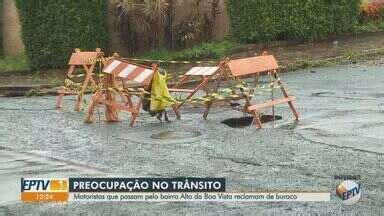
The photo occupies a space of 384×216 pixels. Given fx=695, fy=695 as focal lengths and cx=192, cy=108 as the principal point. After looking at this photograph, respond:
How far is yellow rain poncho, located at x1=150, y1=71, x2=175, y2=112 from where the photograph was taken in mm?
10148

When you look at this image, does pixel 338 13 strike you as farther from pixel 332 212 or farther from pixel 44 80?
pixel 332 212

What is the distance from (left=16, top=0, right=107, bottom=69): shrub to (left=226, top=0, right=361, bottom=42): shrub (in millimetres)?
3857

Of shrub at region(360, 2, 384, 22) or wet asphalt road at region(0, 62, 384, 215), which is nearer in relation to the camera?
wet asphalt road at region(0, 62, 384, 215)

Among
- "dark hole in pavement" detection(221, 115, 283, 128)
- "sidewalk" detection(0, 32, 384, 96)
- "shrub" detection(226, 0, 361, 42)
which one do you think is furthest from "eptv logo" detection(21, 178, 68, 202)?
"shrub" detection(226, 0, 361, 42)

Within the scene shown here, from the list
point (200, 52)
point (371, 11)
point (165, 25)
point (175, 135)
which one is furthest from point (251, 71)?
point (371, 11)

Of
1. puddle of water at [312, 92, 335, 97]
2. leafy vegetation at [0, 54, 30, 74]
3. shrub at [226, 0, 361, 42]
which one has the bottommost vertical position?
leafy vegetation at [0, 54, 30, 74]

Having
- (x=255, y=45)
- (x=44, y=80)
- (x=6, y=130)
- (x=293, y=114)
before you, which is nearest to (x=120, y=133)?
(x=6, y=130)

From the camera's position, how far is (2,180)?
7.10 m

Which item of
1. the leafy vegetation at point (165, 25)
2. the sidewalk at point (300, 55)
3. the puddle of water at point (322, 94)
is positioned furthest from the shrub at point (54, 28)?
the puddle of water at point (322, 94)

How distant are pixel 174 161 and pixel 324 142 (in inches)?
75.9

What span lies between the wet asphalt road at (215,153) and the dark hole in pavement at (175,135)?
0.05ft

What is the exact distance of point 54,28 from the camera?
17906 mm

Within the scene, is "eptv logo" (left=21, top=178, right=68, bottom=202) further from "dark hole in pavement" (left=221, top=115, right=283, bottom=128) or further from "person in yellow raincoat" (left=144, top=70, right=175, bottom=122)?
"dark hole in pavement" (left=221, top=115, right=283, bottom=128)

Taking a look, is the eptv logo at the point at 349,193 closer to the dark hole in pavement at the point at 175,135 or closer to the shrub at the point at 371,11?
the dark hole in pavement at the point at 175,135
